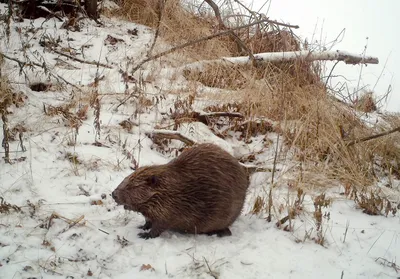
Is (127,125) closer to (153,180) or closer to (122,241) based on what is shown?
(153,180)

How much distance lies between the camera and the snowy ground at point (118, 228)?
2.45 meters

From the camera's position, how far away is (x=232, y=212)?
9.28 ft

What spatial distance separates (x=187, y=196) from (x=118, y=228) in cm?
53

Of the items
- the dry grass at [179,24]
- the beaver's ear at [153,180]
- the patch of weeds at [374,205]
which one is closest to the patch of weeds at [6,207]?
the beaver's ear at [153,180]

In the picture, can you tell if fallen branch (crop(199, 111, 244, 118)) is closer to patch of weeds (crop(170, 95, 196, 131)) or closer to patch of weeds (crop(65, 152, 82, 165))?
patch of weeds (crop(170, 95, 196, 131))

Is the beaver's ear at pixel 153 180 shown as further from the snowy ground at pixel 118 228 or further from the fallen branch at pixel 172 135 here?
the fallen branch at pixel 172 135

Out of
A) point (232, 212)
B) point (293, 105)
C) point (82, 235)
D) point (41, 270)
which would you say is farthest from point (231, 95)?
point (41, 270)

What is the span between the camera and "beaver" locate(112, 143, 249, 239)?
280cm

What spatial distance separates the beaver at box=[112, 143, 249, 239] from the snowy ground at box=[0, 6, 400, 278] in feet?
0.38

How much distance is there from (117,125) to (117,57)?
1.78m

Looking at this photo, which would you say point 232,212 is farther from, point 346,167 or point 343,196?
point 346,167

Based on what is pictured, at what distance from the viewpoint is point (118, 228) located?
2.88 meters

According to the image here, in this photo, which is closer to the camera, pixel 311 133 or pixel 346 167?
pixel 346 167

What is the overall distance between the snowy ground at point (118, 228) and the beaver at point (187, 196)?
0.38ft
